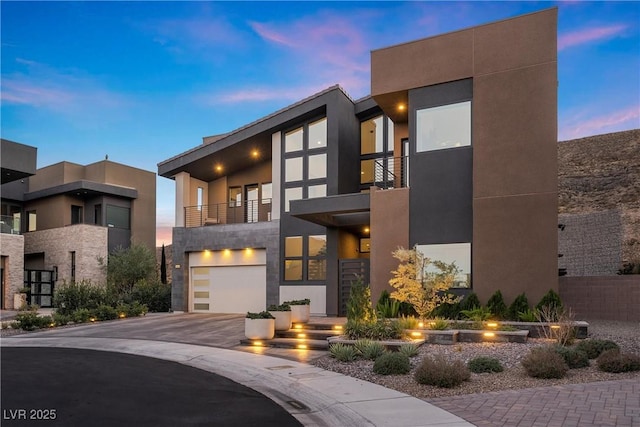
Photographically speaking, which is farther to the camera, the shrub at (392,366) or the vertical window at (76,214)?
the vertical window at (76,214)

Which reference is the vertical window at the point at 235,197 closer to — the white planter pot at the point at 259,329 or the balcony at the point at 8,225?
the white planter pot at the point at 259,329

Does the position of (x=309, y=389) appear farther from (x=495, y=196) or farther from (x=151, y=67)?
(x=151, y=67)

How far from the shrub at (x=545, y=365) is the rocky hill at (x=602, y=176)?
95.0 feet

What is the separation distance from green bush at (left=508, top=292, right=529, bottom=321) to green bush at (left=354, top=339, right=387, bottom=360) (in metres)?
4.97

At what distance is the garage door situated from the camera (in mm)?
23016

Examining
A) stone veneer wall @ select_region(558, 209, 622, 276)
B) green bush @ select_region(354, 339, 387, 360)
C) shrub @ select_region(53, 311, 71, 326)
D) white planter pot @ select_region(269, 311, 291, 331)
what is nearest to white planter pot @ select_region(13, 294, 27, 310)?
shrub @ select_region(53, 311, 71, 326)

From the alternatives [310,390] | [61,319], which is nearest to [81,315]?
[61,319]

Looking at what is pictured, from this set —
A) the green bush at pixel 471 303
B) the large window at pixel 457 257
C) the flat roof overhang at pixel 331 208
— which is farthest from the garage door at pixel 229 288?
the green bush at pixel 471 303

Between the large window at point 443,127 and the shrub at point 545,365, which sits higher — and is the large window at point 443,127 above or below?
above

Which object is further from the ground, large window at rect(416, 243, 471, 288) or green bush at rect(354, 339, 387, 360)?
large window at rect(416, 243, 471, 288)

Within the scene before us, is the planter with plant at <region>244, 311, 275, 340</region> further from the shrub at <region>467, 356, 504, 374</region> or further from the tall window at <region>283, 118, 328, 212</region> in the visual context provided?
the tall window at <region>283, 118, 328, 212</region>

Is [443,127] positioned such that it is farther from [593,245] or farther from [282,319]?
[593,245]

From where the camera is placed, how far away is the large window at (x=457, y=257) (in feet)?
50.4

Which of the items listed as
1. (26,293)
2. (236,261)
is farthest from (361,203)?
(26,293)
